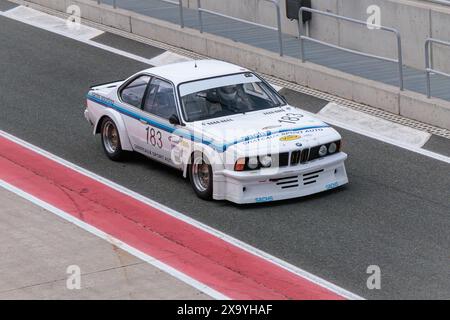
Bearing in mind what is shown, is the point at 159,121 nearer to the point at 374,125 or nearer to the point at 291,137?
the point at 291,137

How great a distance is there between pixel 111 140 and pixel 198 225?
2.95 m

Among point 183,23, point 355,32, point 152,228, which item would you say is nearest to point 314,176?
point 152,228

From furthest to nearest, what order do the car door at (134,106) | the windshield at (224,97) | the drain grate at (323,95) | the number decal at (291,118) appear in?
the drain grate at (323,95), the car door at (134,106), the windshield at (224,97), the number decal at (291,118)

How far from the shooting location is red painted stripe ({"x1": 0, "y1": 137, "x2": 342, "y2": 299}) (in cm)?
1232

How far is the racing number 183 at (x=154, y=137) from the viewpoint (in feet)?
50.8

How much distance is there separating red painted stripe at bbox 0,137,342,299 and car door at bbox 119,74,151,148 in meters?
0.81

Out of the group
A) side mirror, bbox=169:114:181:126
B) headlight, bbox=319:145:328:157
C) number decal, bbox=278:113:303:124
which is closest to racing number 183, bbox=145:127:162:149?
side mirror, bbox=169:114:181:126

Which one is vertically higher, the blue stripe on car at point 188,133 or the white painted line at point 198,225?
the blue stripe on car at point 188,133

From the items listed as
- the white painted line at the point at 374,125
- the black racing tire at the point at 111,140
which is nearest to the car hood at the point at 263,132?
the black racing tire at the point at 111,140

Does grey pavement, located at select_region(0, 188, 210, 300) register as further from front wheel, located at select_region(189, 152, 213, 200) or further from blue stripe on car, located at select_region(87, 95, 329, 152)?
blue stripe on car, located at select_region(87, 95, 329, 152)

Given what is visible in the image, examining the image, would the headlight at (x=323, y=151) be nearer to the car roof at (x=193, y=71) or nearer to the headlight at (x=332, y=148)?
the headlight at (x=332, y=148)

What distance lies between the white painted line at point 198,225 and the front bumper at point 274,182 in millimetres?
590
